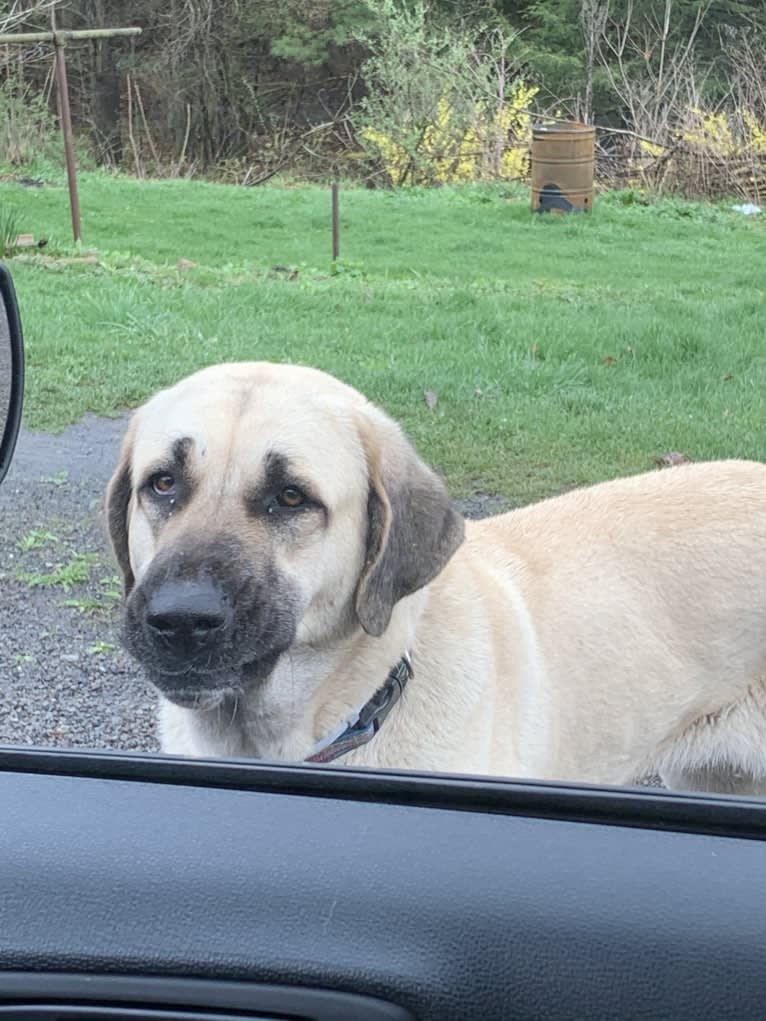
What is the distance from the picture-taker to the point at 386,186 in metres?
19.9

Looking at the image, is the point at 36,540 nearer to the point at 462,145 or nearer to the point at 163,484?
the point at 163,484

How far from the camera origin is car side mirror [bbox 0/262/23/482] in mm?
2328

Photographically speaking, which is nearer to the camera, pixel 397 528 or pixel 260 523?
pixel 260 523

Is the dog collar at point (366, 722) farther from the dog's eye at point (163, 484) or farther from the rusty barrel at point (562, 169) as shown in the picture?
the rusty barrel at point (562, 169)

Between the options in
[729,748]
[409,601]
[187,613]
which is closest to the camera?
[187,613]

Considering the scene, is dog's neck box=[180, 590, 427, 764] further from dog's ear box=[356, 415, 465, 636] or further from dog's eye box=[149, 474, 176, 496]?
dog's eye box=[149, 474, 176, 496]

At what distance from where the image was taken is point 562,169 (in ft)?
47.9

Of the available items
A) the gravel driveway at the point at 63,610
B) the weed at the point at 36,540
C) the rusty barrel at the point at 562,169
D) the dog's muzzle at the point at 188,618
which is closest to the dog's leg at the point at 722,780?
the dog's muzzle at the point at 188,618

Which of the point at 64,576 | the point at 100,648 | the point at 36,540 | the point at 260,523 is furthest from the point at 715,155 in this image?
the point at 260,523

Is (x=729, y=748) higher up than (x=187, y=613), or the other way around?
(x=187, y=613)

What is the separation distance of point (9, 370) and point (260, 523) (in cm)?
59

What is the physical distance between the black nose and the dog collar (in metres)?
0.44

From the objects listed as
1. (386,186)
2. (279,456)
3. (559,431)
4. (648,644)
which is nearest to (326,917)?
(279,456)

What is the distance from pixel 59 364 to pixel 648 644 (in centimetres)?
539
